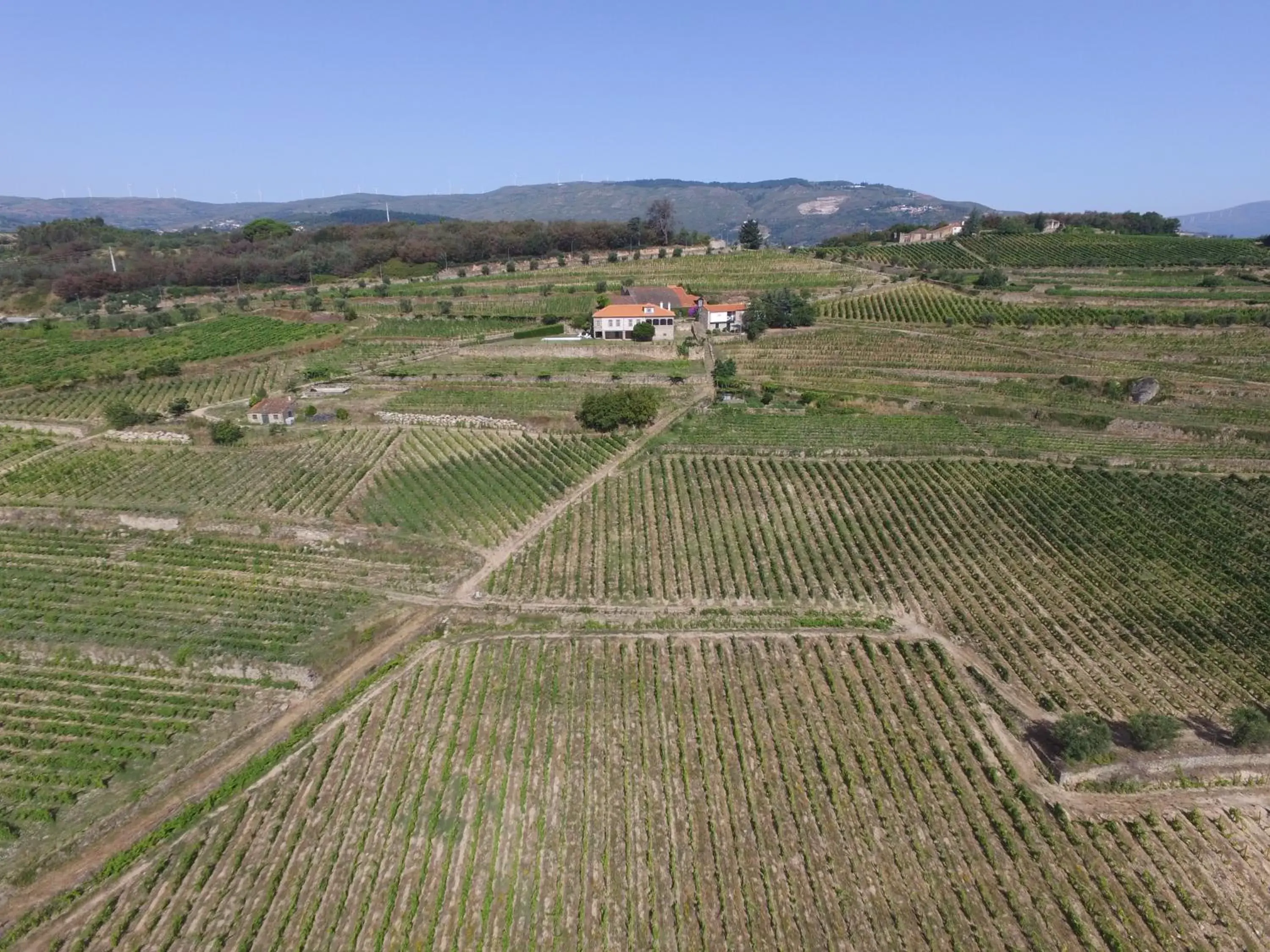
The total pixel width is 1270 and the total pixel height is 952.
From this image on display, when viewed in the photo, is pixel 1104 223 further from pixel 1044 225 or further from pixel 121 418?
pixel 121 418

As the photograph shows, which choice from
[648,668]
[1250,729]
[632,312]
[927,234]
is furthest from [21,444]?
[927,234]

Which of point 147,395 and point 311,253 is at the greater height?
point 311,253

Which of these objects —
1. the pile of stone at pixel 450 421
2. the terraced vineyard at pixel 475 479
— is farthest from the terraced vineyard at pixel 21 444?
the terraced vineyard at pixel 475 479

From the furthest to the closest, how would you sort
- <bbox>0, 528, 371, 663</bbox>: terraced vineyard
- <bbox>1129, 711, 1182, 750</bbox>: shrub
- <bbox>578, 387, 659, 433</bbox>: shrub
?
1. <bbox>578, 387, 659, 433</bbox>: shrub
2. <bbox>0, 528, 371, 663</bbox>: terraced vineyard
3. <bbox>1129, 711, 1182, 750</bbox>: shrub

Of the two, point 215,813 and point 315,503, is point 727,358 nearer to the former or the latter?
point 315,503

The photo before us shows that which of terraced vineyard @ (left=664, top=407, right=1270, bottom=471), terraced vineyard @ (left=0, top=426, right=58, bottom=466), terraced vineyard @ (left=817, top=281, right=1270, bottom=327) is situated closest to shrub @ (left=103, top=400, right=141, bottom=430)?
terraced vineyard @ (left=0, top=426, right=58, bottom=466)

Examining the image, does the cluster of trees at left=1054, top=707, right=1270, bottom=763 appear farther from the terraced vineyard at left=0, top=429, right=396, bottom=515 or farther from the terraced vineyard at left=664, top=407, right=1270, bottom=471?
the terraced vineyard at left=0, top=429, right=396, bottom=515
